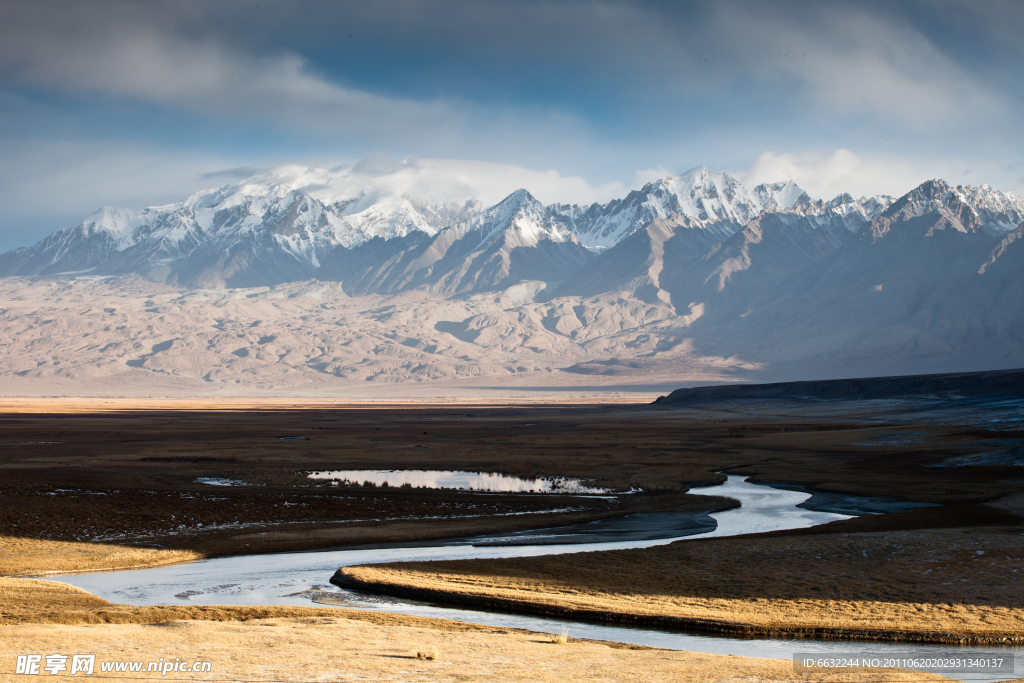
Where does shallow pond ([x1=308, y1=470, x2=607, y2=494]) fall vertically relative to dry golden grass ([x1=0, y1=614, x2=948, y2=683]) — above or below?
below

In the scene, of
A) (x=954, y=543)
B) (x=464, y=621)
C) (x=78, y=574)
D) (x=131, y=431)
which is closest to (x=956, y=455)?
(x=954, y=543)

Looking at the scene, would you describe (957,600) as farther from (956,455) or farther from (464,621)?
(956,455)

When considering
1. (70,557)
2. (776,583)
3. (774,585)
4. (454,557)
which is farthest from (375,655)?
(70,557)

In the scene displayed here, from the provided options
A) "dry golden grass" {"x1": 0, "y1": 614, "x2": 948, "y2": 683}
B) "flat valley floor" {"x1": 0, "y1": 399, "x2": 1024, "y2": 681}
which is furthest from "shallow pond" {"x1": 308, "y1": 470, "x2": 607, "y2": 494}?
"dry golden grass" {"x1": 0, "y1": 614, "x2": 948, "y2": 683}

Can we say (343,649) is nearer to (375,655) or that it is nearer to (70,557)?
(375,655)

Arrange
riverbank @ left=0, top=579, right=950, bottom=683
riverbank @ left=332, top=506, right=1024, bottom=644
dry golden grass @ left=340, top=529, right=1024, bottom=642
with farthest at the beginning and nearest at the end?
dry golden grass @ left=340, top=529, right=1024, bottom=642
riverbank @ left=332, top=506, right=1024, bottom=644
riverbank @ left=0, top=579, right=950, bottom=683

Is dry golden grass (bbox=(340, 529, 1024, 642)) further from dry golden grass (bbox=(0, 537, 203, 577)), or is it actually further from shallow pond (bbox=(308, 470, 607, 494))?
shallow pond (bbox=(308, 470, 607, 494))

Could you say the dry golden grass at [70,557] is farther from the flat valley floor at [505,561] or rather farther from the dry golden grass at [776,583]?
the dry golden grass at [776,583]
